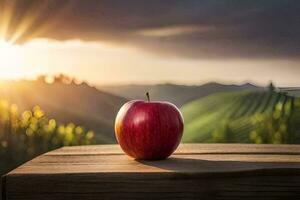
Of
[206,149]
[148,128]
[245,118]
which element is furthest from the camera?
[245,118]

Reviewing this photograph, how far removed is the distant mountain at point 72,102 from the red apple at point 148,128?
1.73 metres

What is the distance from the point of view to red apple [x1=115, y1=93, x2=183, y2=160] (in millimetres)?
1440

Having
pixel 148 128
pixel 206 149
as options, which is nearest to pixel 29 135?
pixel 206 149

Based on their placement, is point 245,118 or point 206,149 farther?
point 245,118

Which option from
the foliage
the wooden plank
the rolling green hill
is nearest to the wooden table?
the wooden plank

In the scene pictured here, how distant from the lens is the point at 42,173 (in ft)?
4.19

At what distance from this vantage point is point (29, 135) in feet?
11.0

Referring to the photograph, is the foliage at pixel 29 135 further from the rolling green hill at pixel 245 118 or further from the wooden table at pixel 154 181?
the wooden table at pixel 154 181

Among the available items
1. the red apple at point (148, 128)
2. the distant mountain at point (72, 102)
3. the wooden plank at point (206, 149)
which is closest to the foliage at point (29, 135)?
the distant mountain at point (72, 102)

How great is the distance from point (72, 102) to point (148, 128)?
81.7 inches

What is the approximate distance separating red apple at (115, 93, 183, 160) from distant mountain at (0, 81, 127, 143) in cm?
173

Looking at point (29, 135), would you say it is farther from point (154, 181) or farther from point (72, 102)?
point (154, 181)

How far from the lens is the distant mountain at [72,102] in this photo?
129 inches

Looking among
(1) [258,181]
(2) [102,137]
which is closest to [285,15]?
(2) [102,137]
